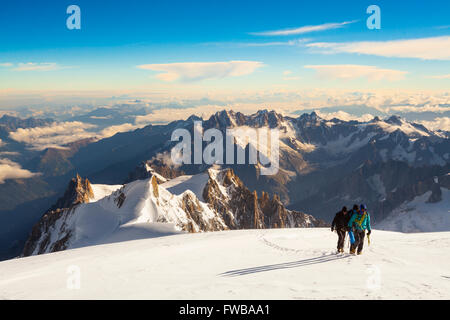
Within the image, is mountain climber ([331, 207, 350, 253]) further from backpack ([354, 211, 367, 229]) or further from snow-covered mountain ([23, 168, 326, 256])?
snow-covered mountain ([23, 168, 326, 256])

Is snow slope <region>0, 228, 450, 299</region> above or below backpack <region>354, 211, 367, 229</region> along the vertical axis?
below

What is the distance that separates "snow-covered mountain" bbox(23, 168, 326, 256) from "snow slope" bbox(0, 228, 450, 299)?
34608 mm

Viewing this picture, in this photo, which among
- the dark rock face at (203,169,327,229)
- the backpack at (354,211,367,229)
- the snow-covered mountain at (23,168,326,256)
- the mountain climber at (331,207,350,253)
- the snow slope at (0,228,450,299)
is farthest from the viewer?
the dark rock face at (203,169,327,229)

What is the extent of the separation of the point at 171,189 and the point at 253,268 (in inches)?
5268

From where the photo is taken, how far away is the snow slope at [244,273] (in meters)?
14.7

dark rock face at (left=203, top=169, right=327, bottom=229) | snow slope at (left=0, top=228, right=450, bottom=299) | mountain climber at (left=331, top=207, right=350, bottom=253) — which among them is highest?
mountain climber at (left=331, top=207, right=350, bottom=253)

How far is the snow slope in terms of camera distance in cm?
1471

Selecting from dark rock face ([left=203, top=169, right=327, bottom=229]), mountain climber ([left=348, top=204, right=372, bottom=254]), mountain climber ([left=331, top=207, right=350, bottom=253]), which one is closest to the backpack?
mountain climber ([left=348, top=204, right=372, bottom=254])

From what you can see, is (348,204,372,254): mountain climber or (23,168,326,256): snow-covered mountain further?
(23,168,326,256): snow-covered mountain

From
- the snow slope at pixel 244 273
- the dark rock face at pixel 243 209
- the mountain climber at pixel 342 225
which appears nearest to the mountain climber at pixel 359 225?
the mountain climber at pixel 342 225
